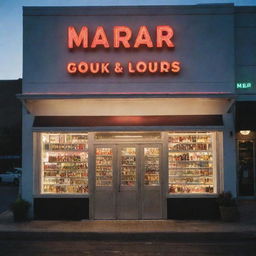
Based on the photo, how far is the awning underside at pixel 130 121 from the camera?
13.4 m

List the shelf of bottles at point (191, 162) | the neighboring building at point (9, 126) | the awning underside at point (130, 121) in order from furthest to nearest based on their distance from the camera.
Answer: the neighboring building at point (9, 126), the shelf of bottles at point (191, 162), the awning underside at point (130, 121)

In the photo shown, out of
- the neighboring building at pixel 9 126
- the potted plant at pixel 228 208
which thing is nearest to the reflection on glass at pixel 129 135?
the potted plant at pixel 228 208

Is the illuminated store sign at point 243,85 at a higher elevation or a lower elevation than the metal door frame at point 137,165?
higher

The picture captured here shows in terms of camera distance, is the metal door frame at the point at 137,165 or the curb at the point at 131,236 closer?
the curb at the point at 131,236

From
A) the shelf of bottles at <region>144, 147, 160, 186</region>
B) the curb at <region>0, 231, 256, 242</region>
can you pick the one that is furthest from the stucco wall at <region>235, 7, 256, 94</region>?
the curb at <region>0, 231, 256, 242</region>

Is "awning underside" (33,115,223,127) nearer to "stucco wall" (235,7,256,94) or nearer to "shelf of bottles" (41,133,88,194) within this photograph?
"shelf of bottles" (41,133,88,194)

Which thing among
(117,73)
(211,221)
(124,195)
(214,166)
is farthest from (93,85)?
(211,221)

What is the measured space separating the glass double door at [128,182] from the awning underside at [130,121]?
2.64ft

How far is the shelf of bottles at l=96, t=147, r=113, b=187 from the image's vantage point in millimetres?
13672

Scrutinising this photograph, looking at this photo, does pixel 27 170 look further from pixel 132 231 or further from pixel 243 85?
pixel 243 85

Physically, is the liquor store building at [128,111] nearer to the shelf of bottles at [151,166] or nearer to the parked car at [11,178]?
the shelf of bottles at [151,166]

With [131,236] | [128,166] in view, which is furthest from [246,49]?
[131,236]

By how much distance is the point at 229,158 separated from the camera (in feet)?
44.3

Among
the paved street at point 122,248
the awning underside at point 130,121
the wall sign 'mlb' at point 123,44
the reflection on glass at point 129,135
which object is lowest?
the paved street at point 122,248
